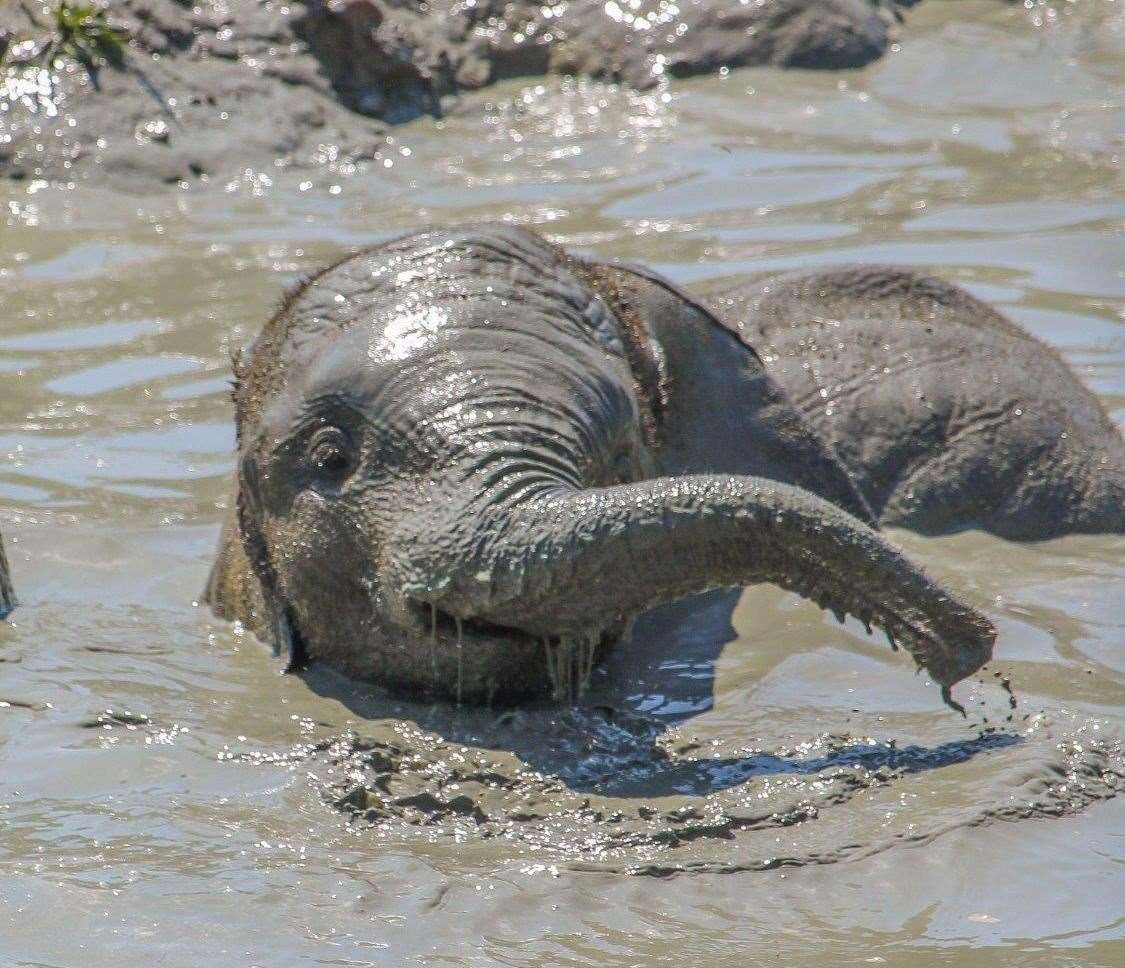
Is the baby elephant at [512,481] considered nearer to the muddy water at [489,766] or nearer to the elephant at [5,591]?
the muddy water at [489,766]

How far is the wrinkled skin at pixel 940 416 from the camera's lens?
25.0 feet

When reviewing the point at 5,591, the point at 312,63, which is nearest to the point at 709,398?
the point at 5,591

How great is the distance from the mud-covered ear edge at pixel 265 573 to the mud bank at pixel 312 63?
20.8ft

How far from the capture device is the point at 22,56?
40.9 feet

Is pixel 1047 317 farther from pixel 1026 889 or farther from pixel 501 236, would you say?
pixel 1026 889

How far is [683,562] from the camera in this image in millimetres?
5195

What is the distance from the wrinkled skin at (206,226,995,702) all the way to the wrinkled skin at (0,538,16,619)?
0.59 metres

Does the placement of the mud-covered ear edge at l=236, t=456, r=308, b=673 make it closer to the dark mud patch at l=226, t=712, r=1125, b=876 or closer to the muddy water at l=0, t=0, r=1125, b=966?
the muddy water at l=0, t=0, r=1125, b=966

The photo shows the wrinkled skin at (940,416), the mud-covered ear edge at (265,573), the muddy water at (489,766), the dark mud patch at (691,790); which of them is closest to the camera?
the muddy water at (489,766)

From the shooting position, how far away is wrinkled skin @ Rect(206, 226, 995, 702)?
519cm

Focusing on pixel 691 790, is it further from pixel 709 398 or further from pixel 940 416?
pixel 940 416

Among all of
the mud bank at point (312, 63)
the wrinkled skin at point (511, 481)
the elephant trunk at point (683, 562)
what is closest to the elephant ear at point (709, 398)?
the wrinkled skin at point (511, 481)

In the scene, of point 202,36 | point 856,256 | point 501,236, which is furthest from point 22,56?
point 501,236

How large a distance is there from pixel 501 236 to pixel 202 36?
7305 millimetres
